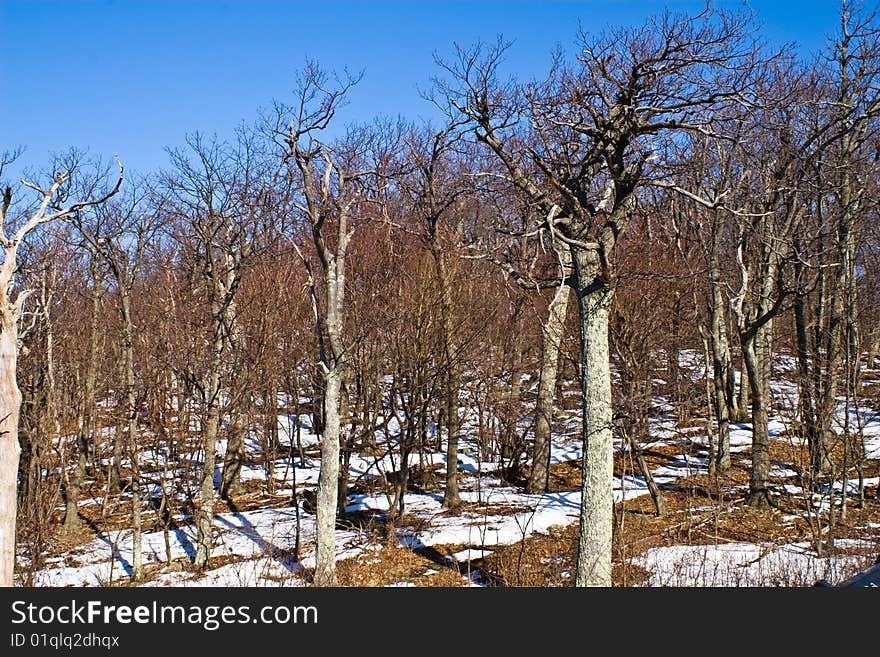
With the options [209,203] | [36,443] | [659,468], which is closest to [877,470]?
[659,468]

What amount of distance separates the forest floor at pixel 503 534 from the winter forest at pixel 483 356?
0.10 m

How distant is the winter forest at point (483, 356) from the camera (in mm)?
9883

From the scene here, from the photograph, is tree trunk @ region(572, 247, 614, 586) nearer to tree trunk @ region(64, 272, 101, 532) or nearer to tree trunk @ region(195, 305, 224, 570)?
tree trunk @ region(195, 305, 224, 570)

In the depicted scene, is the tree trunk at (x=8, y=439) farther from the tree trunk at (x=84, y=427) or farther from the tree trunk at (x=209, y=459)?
the tree trunk at (x=84, y=427)

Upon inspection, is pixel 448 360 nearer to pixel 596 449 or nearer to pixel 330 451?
pixel 330 451

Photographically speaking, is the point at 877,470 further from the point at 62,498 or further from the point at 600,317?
the point at 62,498

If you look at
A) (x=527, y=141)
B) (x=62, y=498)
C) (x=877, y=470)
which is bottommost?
(x=62, y=498)

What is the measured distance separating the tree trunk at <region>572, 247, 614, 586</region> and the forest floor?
681mm

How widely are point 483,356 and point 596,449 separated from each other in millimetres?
9519

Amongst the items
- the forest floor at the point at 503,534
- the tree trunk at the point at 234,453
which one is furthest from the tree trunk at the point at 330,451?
the tree trunk at the point at 234,453

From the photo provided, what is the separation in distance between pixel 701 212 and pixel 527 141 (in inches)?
214

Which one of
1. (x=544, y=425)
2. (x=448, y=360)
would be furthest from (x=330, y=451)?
(x=544, y=425)

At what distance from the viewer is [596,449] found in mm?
8727

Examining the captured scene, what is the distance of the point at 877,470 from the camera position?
56.9 ft
